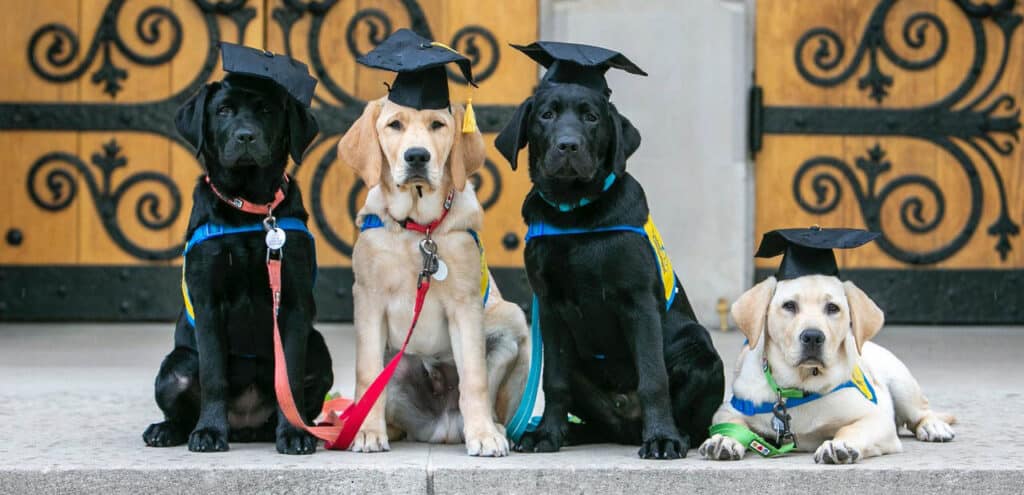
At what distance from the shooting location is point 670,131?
7.12 metres

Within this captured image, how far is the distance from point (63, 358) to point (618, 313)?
130 inches

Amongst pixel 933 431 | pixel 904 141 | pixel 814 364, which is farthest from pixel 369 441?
pixel 904 141

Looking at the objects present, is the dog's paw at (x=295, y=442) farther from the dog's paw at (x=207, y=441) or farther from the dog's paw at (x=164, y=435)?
the dog's paw at (x=164, y=435)

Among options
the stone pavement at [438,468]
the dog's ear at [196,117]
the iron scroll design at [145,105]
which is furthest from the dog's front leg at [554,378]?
the iron scroll design at [145,105]

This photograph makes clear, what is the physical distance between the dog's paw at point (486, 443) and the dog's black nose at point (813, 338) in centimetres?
97

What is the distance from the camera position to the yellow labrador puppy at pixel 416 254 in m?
4.18

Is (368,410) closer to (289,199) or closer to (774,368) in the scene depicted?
(289,199)

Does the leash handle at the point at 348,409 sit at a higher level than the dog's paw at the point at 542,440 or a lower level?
higher

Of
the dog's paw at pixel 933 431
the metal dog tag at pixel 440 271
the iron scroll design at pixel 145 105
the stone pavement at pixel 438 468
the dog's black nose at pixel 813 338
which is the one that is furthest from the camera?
the iron scroll design at pixel 145 105

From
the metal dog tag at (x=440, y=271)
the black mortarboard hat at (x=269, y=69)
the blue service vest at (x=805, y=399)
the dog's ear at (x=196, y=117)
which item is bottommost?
the blue service vest at (x=805, y=399)

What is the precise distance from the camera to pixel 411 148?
4137mm

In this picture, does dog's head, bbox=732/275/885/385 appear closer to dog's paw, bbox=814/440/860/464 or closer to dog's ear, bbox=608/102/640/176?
dog's paw, bbox=814/440/860/464

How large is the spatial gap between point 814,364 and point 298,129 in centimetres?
180

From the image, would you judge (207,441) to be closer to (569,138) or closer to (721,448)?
(569,138)
